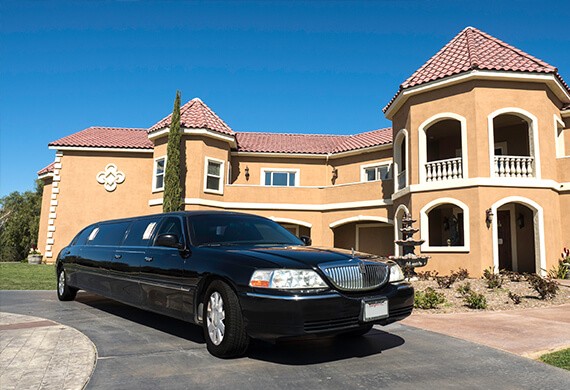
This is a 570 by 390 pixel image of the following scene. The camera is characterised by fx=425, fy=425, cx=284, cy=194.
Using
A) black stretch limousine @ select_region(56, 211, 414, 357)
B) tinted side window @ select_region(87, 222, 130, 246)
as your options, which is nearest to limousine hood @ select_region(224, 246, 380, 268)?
black stretch limousine @ select_region(56, 211, 414, 357)

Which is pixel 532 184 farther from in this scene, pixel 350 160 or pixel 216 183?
pixel 216 183

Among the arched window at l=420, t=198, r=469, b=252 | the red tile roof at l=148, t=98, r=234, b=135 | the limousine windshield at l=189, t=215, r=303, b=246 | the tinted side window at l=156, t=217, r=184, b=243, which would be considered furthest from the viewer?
the red tile roof at l=148, t=98, r=234, b=135

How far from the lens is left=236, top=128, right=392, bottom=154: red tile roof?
22.4m

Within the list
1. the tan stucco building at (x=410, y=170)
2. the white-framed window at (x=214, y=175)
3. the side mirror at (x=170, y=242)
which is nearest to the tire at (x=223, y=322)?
the side mirror at (x=170, y=242)

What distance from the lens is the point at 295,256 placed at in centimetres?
452

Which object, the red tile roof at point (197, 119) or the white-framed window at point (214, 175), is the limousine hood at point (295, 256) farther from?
the red tile roof at point (197, 119)

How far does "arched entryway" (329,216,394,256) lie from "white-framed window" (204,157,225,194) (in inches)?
227

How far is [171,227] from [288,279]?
243 centimetres

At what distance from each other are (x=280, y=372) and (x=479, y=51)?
1537 centimetres

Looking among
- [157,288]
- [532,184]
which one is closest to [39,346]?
[157,288]

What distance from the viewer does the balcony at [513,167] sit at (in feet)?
46.7

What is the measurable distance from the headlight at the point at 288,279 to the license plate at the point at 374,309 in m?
0.49

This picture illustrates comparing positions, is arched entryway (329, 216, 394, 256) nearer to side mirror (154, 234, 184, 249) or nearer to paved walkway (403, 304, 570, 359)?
paved walkway (403, 304, 570, 359)

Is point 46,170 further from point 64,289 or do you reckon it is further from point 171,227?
point 171,227
